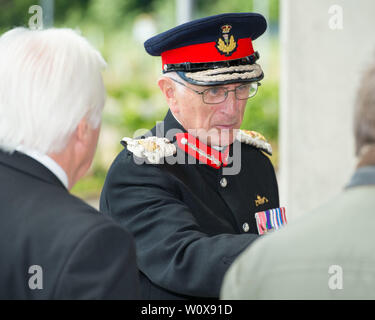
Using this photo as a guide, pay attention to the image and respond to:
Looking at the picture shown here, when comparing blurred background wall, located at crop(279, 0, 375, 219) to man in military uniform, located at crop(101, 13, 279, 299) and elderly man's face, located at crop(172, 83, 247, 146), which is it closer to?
man in military uniform, located at crop(101, 13, 279, 299)

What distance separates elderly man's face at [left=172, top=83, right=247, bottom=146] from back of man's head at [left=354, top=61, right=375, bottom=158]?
1.08 metres

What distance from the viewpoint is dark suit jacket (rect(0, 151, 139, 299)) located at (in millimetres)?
1390

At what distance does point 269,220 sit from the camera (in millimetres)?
2381

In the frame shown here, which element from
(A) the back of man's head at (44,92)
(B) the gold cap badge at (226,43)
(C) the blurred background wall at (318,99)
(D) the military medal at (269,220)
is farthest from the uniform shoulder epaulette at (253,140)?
(C) the blurred background wall at (318,99)

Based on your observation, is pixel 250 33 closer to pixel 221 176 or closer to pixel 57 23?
pixel 221 176

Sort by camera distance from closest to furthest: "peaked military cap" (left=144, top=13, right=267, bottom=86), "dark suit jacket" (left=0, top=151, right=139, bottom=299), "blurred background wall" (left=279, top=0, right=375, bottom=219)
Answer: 1. "dark suit jacket" (left=0, top=151, right=139, bottom=299)
2. "peaked military cap" (left=144, top=13, right=267, bottom=86)
3. "blurred background wall" (left=279, top=0, right=375, bottom=219)

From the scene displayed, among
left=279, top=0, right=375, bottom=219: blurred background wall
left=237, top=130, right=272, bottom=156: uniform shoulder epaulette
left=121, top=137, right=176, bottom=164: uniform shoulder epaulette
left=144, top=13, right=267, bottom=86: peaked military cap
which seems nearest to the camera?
left=121, top=137, right=176, bottom=164: uniform shoulder epaulette

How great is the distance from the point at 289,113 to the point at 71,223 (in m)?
3.29

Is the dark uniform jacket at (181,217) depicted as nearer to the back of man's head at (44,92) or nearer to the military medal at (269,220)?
the military medal at (269,220)

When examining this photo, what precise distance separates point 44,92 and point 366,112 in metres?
0.67

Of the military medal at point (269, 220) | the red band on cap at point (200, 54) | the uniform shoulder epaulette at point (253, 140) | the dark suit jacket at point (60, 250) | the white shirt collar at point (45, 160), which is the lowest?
the military medal at point (269, 220)

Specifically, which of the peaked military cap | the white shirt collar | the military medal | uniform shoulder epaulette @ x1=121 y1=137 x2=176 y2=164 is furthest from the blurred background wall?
the white shirt collar

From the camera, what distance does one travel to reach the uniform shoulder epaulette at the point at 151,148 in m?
2.14
